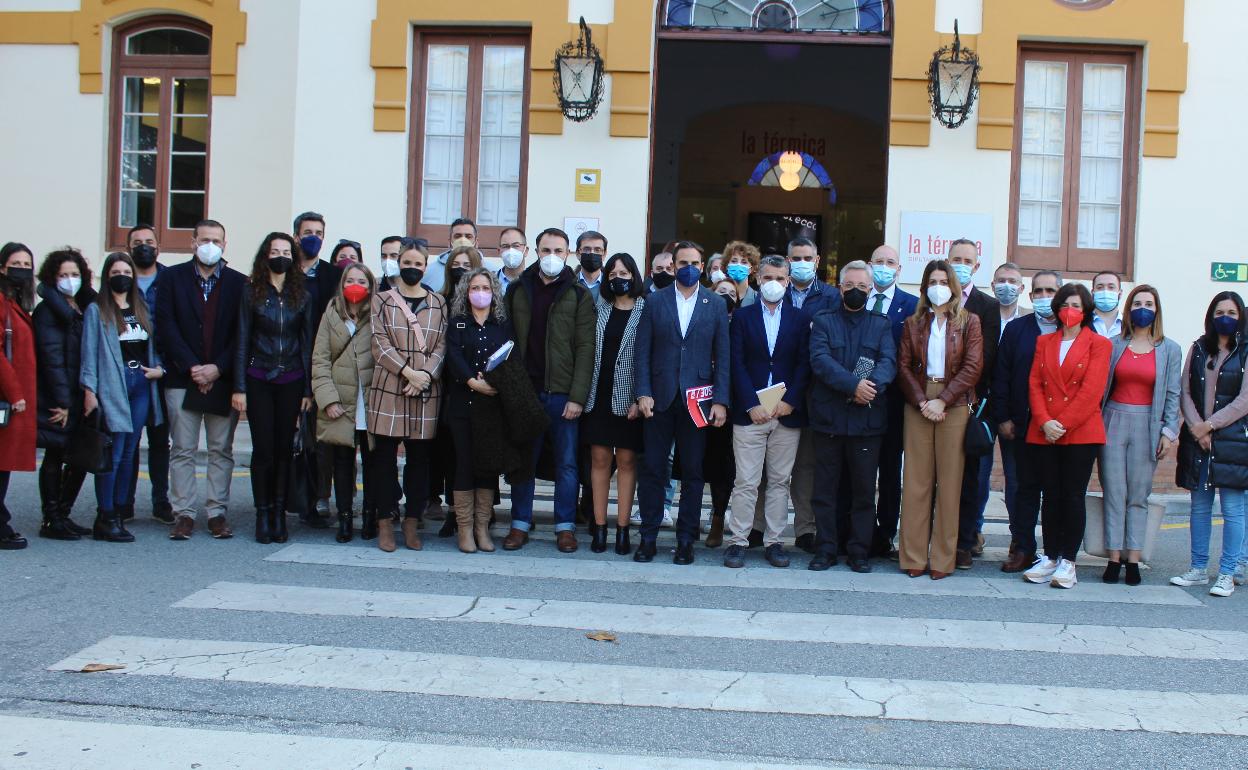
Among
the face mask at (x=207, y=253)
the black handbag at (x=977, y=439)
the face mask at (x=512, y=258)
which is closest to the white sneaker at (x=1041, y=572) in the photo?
the black handbag at (x=977, y=439)

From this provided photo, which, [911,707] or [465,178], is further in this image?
[465,178]

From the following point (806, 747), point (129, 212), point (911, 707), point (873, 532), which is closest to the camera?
point (806, 747)

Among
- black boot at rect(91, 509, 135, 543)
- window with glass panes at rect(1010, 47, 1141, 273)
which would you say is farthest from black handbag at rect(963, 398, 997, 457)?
black boot at rect(91, 509, 135, 543)

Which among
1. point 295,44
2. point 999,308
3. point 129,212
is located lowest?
point 999,308

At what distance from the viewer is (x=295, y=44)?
44.6 feet

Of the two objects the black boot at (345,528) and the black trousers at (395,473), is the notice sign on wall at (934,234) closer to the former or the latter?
the black trousers at (395,473)

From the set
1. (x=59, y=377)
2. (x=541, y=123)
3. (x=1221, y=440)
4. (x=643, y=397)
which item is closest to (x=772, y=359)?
(x=643, y=397)

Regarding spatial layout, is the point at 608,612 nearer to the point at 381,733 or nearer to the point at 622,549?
the point at 622,549

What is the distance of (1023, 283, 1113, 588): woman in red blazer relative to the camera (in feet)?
24.6

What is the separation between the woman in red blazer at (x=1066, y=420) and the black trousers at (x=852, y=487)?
106cm

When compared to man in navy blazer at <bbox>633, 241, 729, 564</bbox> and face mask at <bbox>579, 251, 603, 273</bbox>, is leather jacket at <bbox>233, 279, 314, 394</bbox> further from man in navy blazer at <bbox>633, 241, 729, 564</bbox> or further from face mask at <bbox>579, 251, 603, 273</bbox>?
man in navy blazer at <bbox>633, 241, 729, 564</bbox>

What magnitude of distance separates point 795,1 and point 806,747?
998cm

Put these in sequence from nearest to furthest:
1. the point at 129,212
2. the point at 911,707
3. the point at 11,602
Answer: the point at 911,707 < the point at 11,602 < the point at 129,212

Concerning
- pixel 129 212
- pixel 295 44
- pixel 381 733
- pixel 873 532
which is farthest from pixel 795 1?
pixel 381 733
